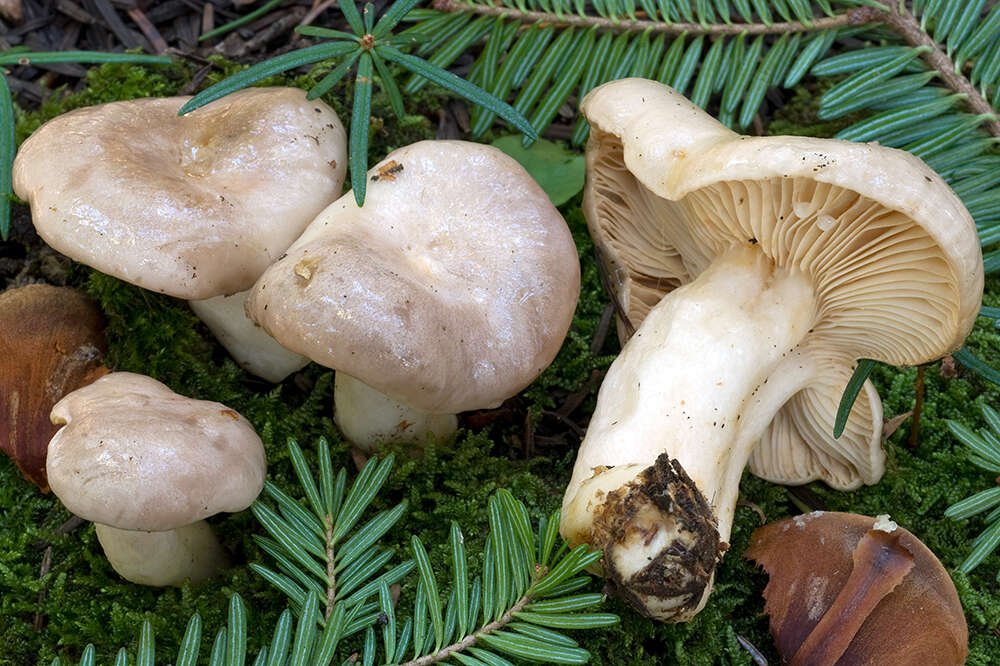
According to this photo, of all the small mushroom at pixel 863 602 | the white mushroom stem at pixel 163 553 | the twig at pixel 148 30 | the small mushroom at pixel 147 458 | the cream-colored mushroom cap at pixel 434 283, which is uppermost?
the cream-colored mushroom cap at pixel 434 283

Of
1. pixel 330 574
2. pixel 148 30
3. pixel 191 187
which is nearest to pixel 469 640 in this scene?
pixel 330 574

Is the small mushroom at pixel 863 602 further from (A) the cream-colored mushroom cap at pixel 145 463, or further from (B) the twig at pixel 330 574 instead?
(A) the cream-colored mushroom cap at pixel 145 463

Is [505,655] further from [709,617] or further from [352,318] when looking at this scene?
[352,318]

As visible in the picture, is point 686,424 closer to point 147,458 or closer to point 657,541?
point 657,541

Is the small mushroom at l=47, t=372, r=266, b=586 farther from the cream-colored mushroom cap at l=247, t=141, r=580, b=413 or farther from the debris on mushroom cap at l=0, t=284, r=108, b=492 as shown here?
the debris on mushroom cap at l=0, t=284, r=108, b=492

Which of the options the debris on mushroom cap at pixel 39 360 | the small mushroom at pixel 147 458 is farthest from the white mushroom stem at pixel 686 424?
the debris on mushroom cap at pixel 39 360

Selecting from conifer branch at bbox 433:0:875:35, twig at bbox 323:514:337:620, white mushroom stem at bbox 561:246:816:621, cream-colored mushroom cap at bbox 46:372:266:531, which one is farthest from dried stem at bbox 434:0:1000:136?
twig at bbox 323:514:337:620

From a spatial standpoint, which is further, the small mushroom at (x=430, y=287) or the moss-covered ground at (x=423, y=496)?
the moss-covered ground at (x=423, y=496)
